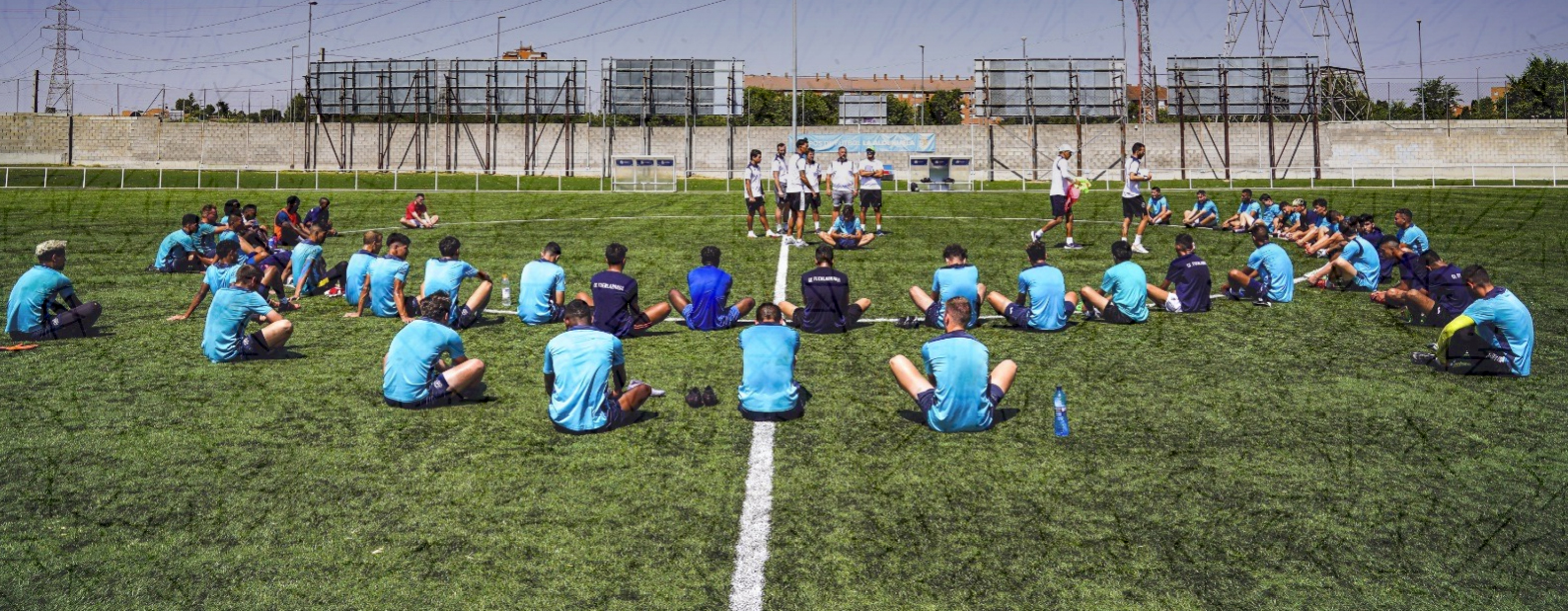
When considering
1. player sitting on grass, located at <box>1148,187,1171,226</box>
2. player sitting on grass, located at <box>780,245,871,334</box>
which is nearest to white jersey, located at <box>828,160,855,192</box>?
player sitting on grass, located at <box>1148,187,1171,226</box>

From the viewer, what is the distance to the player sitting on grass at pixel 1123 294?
14750mm

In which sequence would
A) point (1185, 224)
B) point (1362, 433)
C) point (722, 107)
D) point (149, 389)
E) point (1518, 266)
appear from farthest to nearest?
point (722, 107), point (1185, 224), point (1518, 266), point (149, 389), point (1362, 433)

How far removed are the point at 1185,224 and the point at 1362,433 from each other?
20.5 metres

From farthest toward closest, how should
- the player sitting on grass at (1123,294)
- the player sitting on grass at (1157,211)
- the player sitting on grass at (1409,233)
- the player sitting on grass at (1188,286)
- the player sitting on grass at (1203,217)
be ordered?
the player sitting on grass at (1157,211) → the player sitting on grass at (1203,217) → the player sitting on grass at (1409,233) → the player sitting on grass at (1188,286) → the player sitting on grass at (1123,294)

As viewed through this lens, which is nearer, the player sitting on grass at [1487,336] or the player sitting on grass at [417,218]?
the player sitting on grass at [1487,336]

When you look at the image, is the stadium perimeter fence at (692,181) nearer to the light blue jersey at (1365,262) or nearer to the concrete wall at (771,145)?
the concrete wall at (771,145)

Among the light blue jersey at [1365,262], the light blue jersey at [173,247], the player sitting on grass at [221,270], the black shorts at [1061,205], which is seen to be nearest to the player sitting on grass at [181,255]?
the light blue jersey at [173,247]

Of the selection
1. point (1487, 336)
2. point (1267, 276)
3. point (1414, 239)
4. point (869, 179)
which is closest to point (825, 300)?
point (1267, 276)

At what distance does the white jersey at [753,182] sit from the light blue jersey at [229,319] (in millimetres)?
13691

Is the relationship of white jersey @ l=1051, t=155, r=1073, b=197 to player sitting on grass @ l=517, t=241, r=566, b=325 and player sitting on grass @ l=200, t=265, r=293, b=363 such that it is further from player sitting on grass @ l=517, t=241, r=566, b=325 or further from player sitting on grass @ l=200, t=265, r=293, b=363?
player sitting on grass @ l=200, t=265, r=293, b=363

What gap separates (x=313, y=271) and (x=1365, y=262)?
16351 mm

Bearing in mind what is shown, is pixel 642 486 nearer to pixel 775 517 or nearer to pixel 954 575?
pixel 775 517

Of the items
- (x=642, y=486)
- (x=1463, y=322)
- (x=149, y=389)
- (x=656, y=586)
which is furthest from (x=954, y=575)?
(x=149, y=389)

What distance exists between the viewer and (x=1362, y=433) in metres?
9.91
